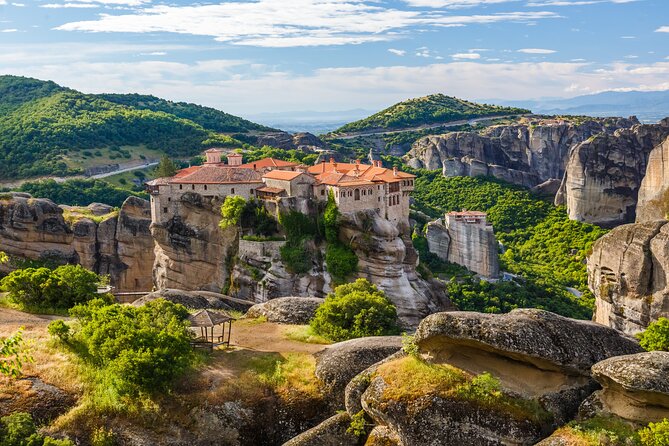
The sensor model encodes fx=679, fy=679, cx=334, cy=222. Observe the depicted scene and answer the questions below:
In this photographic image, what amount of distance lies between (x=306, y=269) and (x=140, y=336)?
106 ft

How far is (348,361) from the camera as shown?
26.8 m

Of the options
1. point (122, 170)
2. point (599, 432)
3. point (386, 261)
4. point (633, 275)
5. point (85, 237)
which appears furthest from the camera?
point (122, 170)

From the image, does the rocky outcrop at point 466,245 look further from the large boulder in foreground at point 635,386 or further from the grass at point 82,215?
the large boulder in foreground at point 635,386

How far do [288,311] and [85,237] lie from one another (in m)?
37.0

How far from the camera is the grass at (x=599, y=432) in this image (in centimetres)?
1923

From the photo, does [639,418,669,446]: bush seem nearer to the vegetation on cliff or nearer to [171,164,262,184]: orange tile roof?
the vegetation on cliff

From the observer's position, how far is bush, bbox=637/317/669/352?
24.8m

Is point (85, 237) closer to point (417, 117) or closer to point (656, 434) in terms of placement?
point (656, 434)

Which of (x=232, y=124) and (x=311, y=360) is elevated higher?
(x=232, y=124)

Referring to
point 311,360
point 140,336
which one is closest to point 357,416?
point 311,360

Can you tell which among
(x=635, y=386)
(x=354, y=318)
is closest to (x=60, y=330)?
(x=354, y=318)

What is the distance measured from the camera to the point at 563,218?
95.2 meters

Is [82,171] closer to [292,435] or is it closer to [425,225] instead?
[425,225]

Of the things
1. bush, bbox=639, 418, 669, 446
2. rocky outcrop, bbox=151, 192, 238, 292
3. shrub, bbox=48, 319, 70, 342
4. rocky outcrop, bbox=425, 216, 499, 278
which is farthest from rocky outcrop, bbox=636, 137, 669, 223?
shrub, bbox=48, 319, 70, 342
